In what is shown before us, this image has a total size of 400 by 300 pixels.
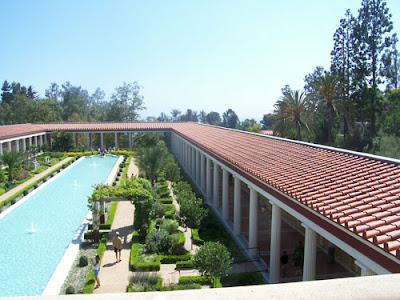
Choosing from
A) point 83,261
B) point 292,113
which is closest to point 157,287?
point 83,261

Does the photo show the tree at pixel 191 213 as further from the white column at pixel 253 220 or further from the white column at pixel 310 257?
the white column at pixel 310 257

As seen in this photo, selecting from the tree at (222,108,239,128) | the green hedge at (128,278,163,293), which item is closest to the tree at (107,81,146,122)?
the tree at (222,108,239,128)

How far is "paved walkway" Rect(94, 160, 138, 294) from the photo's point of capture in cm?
1051

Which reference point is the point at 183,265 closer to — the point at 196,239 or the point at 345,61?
the point at 196,239

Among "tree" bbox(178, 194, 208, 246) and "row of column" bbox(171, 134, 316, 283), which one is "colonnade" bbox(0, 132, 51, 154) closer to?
"row of column" bbox(171, 134, 316, 283)

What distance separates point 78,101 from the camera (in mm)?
77875

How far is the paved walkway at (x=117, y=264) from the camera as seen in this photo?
34.5 ft

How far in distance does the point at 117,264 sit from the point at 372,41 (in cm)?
2798

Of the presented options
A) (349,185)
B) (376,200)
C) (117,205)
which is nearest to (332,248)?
(349,185)

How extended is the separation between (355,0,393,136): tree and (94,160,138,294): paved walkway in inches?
927

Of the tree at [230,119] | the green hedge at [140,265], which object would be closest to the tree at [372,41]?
the green hedge at [140,265]

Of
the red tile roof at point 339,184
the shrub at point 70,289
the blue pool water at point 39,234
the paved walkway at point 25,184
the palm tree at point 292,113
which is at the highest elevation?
the palm tree at point 292,113

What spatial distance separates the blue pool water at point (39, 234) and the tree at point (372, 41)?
23955mm

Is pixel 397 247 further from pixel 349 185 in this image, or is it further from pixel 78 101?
pixel 78 101
